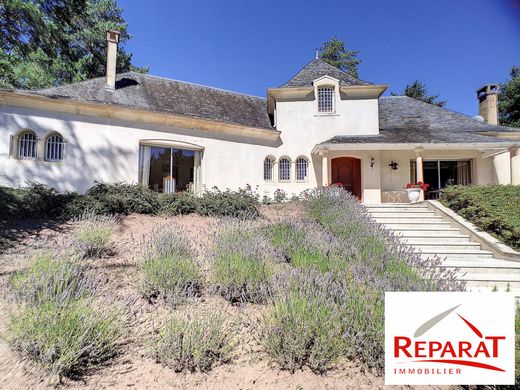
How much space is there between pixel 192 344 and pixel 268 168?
1107 centimetres

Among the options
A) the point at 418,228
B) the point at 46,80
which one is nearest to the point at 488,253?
the point at 418,228

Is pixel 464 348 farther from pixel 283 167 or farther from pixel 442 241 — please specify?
pixel 283 167

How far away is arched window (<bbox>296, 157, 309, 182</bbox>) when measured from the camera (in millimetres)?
13125

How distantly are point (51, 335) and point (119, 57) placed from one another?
2246 cm

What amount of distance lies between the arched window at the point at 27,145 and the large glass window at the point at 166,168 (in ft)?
11.1

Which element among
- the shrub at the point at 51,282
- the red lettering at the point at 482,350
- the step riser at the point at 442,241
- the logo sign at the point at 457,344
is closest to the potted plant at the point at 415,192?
the step riser at the point at 442,241

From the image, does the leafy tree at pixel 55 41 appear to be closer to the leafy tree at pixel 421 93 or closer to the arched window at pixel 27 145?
the arched window at pixel 27 145

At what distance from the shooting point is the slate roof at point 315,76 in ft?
43.7

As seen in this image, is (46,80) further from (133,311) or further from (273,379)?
(273,379)

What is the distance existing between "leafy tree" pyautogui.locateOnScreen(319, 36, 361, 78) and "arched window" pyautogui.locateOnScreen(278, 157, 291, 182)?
859 inches

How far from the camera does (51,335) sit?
7.62 ft

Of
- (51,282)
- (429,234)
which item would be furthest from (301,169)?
(51,282)

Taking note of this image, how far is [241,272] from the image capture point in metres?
3.57

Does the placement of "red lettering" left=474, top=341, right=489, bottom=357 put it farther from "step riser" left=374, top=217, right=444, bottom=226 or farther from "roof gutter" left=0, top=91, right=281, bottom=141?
"roof gutter" left=0, top=91, right=281, bottom=141
